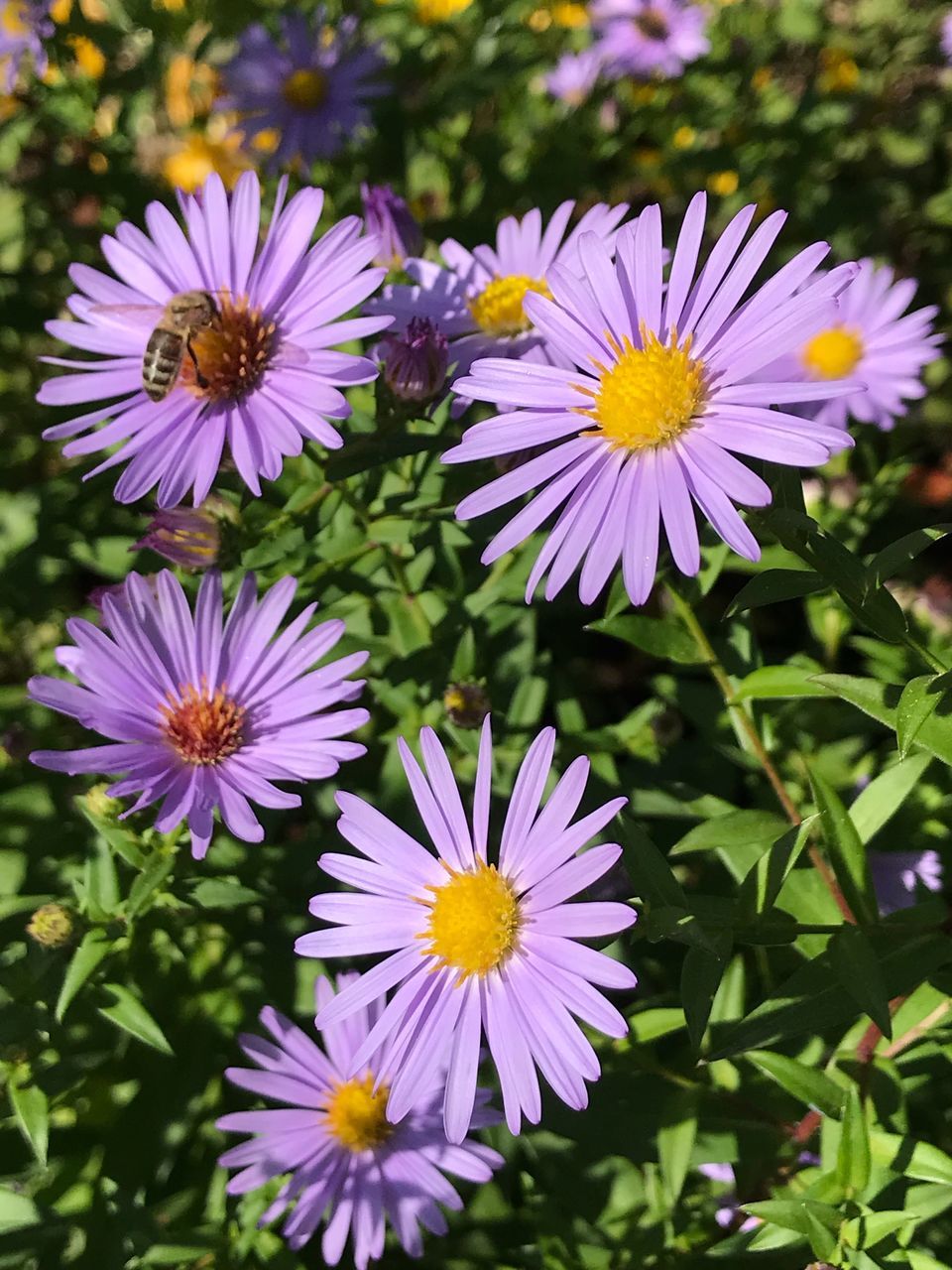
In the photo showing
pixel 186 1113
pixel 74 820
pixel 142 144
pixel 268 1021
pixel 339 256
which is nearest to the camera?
pixel 339 256

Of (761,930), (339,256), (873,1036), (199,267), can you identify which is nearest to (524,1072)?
(761,930)

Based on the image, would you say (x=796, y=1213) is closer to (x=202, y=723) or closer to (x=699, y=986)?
(x=699, y=986)

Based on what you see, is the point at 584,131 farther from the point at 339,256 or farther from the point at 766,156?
the point at 339,256

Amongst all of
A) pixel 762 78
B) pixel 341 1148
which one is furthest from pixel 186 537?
pixel 762 78

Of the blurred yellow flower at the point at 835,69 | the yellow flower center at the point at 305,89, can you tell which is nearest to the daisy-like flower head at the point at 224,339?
the yellow flower center at the point at 305,89

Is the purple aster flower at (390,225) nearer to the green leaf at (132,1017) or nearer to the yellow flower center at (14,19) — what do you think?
the green leaf at (132,1017)

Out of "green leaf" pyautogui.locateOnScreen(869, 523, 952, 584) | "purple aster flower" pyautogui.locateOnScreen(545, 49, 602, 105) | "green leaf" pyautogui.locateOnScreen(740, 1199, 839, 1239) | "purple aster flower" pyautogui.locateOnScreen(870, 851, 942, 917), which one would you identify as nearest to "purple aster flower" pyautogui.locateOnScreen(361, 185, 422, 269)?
"green leaf" pyautogui.locateOnScreen(869, 523, 952, 584)
